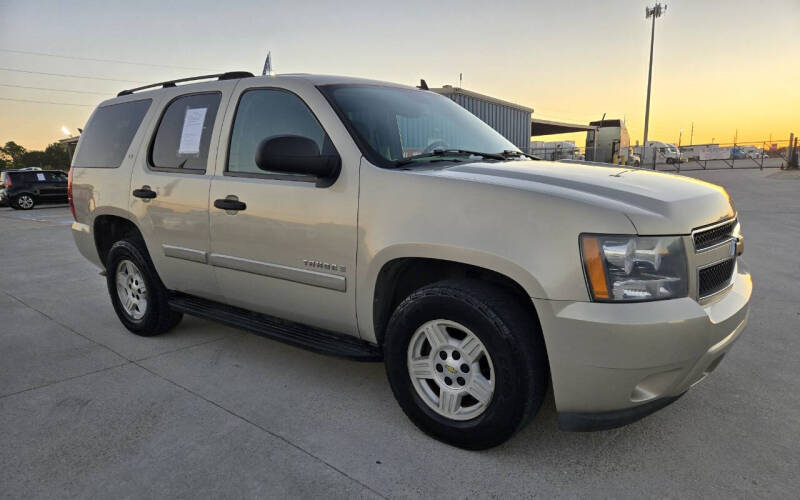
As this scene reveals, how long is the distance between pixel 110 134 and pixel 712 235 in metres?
4.37

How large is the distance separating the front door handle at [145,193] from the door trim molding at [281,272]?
756 millimetres

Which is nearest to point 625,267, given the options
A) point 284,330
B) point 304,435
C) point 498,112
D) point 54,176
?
point 304,435

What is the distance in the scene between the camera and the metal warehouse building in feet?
64.4

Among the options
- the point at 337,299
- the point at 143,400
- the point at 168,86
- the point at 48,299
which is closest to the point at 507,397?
the point at 337,299

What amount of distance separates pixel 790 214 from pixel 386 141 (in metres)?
11.7

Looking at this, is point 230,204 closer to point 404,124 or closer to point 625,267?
point 404,124

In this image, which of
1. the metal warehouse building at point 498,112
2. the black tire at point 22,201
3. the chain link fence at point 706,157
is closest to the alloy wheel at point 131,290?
the metal warehouse building at point 498,112

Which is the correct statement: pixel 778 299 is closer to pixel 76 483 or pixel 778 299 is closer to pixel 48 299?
pixel 76 483

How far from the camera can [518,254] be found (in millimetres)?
2145

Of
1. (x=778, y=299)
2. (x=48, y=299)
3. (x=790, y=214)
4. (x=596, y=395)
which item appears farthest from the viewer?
(x=790, y=214)

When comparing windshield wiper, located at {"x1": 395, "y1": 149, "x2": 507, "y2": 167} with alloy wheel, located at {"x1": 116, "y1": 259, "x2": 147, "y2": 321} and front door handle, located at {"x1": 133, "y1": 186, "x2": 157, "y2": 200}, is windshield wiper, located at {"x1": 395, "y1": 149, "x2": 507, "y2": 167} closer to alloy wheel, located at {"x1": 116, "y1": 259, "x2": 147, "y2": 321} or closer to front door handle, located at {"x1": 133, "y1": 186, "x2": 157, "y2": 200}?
front door handle, located at {"x1": 133, "y1": 186, "x2": 157, "y2": 200}

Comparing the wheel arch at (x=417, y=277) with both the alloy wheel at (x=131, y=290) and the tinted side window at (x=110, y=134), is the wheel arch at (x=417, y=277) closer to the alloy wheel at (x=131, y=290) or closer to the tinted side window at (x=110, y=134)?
the alloy wheel at (x=131, y=290)

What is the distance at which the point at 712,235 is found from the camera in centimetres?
236

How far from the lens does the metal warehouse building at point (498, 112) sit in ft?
64.4
